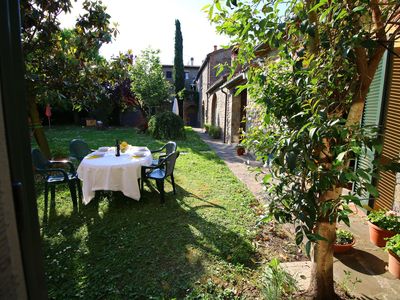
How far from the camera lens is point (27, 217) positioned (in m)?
0.75

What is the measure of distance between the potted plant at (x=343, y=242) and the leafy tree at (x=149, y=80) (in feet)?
50.3

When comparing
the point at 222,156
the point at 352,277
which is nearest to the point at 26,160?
the point at 352,277

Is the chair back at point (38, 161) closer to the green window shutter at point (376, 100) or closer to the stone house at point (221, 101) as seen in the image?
the stone house at point (221, 101)

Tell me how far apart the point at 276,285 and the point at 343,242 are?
130cm

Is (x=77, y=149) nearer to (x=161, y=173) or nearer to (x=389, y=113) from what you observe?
(x=161, y=173)

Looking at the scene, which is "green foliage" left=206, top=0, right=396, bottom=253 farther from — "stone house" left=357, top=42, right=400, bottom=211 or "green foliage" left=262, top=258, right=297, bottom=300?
"stone house" left=357, top=42, right=400, bottom=211

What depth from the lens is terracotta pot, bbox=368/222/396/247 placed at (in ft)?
9.98

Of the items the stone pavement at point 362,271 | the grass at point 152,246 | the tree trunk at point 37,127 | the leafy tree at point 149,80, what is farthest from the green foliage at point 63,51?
the leafy tree at point 149,80

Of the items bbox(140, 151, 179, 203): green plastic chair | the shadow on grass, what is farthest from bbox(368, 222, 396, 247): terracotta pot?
bbox(140, 151, 179, 203): green plastic chair

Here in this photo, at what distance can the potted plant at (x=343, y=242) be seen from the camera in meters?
2.97

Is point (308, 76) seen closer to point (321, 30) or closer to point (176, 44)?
point (321, 30)

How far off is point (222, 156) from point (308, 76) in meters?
7.77

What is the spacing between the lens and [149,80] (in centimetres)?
1694

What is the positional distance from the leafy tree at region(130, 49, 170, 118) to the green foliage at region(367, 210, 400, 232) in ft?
50.4
